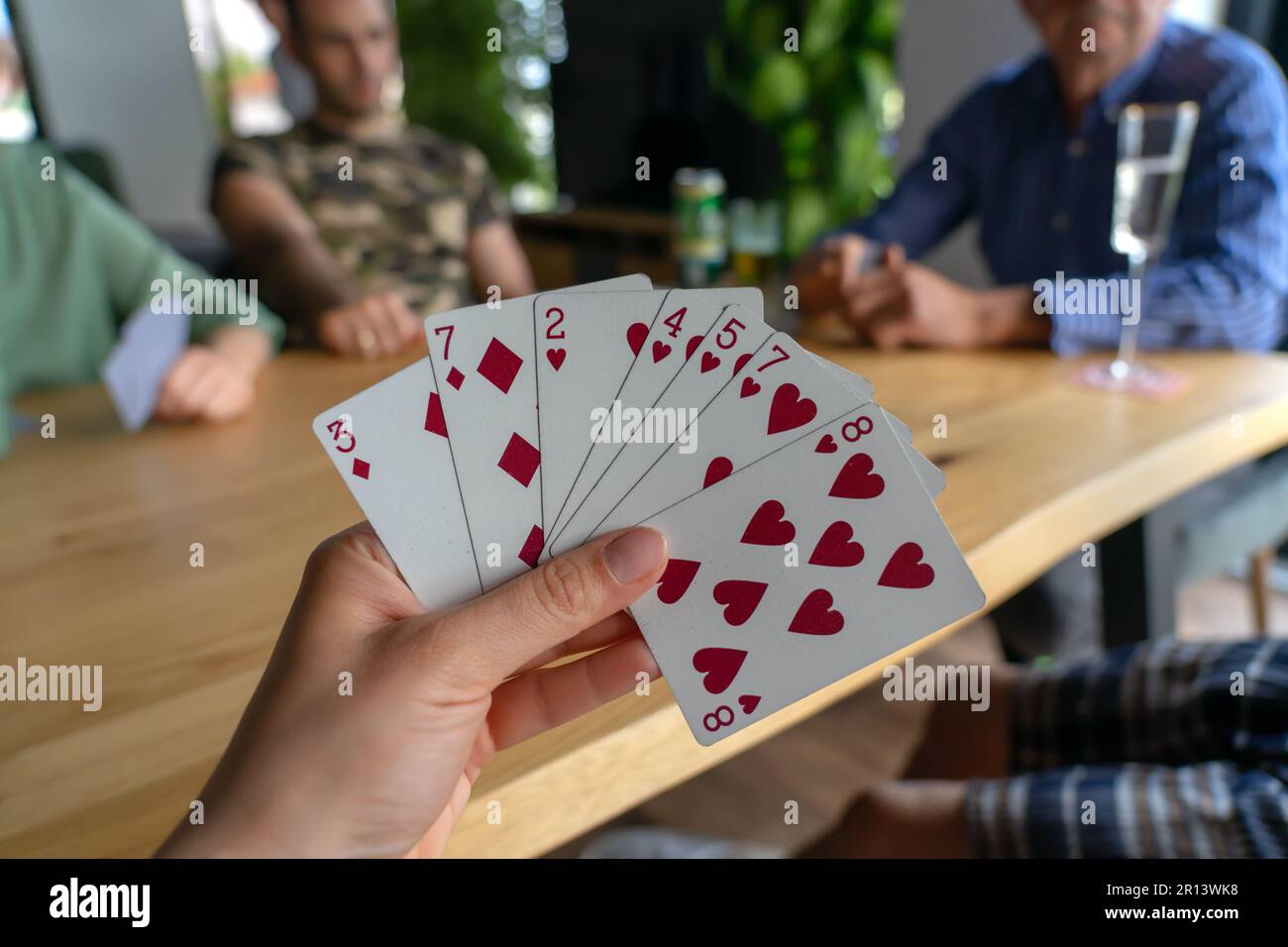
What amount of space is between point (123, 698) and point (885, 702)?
5.30 ft

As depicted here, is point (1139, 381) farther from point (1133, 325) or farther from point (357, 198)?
point (357, 198)

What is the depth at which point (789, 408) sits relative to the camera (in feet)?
1.43

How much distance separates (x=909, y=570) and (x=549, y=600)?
0.56 ft

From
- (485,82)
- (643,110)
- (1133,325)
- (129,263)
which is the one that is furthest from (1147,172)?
(485,82)

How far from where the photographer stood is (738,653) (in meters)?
0.47

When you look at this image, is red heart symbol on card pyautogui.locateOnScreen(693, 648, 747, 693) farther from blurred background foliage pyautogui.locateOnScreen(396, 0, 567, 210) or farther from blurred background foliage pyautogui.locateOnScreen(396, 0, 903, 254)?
blurred background foliage pyautogui.locateOnScreen(396, 0, 567, 210)

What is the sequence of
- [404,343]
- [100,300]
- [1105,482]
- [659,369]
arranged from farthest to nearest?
[100,300], [404,343], [1105,482], [659,369]

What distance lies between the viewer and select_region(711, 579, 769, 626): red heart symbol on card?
453mm

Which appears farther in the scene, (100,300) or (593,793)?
(100,300)

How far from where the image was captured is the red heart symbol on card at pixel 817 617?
45 cm

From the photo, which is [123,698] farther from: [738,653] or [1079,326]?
[1079,326]

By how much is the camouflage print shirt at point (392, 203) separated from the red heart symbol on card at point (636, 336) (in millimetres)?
1623

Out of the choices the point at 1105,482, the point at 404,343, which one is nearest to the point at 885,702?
the point at 1105,482

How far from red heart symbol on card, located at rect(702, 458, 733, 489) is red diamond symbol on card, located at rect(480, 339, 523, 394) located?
0.10m
